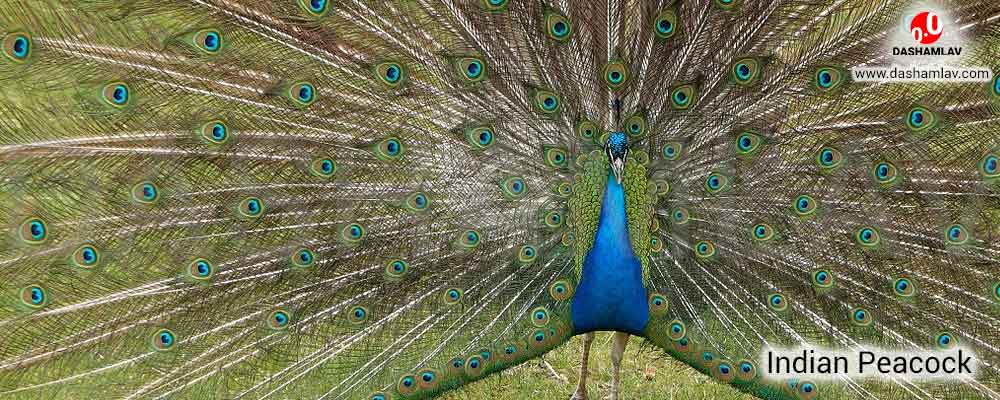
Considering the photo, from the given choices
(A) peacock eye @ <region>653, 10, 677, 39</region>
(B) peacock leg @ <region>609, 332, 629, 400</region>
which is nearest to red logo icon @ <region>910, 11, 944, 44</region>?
(A) peacock eye @ <region>653, 10, 677, 39</region>

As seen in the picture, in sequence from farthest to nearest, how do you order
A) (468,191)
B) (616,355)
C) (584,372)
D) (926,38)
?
(584,372) < (616,355) < (468,191) < (926,38)

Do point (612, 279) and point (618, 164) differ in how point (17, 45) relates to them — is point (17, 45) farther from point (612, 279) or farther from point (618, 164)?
point (612, 279)

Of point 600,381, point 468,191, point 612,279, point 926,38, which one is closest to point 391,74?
point 468,191

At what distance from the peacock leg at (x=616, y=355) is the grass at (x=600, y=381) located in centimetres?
26

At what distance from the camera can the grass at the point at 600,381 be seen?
3.77 meters

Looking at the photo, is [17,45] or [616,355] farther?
[616,355]

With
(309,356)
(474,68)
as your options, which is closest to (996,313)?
(474,68)

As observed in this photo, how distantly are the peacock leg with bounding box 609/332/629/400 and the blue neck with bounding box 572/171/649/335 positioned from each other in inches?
14.9

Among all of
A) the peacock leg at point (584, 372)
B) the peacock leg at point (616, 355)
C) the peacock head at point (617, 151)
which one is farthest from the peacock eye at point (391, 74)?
the peacock leg at point (584, 372)

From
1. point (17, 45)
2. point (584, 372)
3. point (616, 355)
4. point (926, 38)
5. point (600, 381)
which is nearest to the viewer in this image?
point (17, 45)

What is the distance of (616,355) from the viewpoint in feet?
11.1

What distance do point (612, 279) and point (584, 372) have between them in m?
0.86

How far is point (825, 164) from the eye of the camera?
259 centimetres

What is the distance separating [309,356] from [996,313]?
6.73 feet
